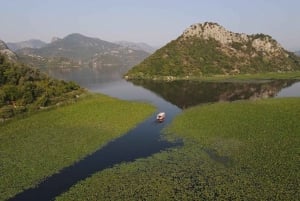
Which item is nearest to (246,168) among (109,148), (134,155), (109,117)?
(134,155)

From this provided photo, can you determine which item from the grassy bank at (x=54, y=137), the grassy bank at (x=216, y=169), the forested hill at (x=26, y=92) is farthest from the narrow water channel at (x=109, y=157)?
the forested hill at (x=26, y=92)

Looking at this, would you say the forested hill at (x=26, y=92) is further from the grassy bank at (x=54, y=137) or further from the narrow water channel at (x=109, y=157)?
the narrow water channel at (x=109, y=157)

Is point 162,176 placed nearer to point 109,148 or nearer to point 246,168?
point 246,168

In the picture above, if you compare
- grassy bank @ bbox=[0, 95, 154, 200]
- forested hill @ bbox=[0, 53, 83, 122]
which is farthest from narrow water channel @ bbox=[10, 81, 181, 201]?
forested hill @ bbox=[0, 53, 83, 122]

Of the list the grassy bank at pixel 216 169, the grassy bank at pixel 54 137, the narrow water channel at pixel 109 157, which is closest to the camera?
the grassy bank at pixel 216 169

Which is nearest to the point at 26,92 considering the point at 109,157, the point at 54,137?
the point at 54,137

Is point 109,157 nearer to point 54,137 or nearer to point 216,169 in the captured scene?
point 54,137

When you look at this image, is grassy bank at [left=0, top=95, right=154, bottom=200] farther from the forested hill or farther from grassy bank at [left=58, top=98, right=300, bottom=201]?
grassy bank at [left=58, top=98, right=300, bottom=201]

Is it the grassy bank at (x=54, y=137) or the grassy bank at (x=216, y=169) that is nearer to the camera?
the grassy bank at (x=216, y=169)
